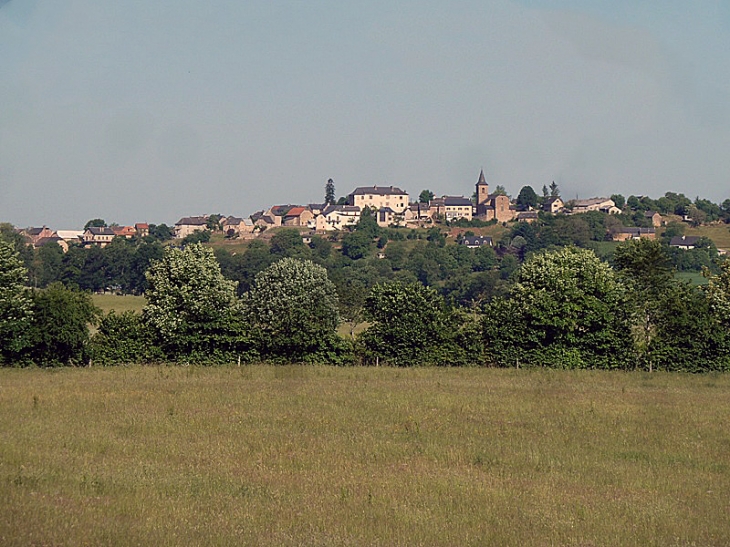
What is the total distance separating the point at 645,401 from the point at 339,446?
43.0 ft

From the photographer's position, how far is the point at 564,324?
126 feet

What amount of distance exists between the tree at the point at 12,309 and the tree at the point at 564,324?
2049 cm

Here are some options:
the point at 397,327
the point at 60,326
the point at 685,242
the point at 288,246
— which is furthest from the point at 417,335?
the point at 685,242

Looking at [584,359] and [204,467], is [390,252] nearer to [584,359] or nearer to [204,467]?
[584,359]

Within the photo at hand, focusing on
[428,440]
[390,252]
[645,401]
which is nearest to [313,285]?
[645,401]

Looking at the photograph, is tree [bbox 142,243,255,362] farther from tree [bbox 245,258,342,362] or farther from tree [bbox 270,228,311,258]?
tree [bbox 270,228,311,258]

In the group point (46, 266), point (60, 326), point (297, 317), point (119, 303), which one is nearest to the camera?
point (60, 326)

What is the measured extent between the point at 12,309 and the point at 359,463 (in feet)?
76.8

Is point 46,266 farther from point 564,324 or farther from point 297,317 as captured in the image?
point 564,324

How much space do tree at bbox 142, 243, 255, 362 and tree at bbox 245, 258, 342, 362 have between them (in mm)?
1173

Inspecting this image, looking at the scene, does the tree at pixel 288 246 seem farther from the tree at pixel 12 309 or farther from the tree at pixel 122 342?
the tree at pixel 12 309

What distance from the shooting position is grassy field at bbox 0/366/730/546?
46.4 feet

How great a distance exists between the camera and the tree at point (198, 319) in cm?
3922

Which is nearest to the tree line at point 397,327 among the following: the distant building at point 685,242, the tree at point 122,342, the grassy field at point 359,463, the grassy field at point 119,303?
the tree at point 122,342
